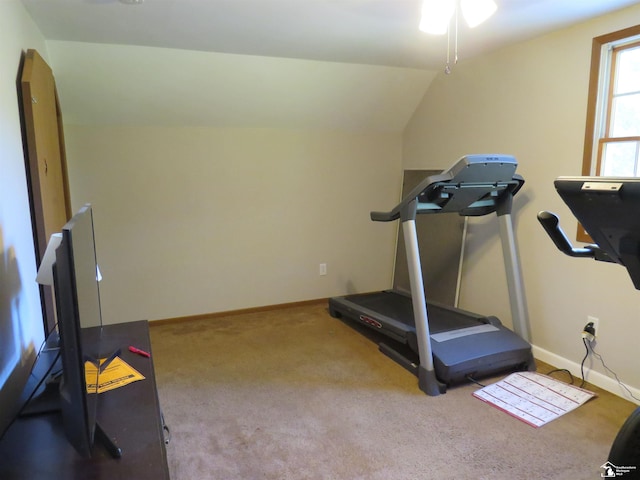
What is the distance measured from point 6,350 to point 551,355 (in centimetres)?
295

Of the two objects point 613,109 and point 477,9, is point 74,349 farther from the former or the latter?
point 613,109

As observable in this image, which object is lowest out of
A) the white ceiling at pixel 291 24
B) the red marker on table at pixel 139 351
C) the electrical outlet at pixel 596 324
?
the electrical outlet at pixel 596 324

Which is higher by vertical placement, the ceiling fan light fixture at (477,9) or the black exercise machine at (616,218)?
the ceiling fan light fixture at (477,9)

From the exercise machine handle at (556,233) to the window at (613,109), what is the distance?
103 cm

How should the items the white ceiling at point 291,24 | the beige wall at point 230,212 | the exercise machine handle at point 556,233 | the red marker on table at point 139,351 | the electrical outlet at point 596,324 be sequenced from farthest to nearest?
the beige wall at point 230,212 → the electrical outlet at point 596,324 → the white ceiling at point 291,24 → the red marker on table at point 139,351 → the exercise machine handle at point 556,233

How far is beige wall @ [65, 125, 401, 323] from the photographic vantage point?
335 cm

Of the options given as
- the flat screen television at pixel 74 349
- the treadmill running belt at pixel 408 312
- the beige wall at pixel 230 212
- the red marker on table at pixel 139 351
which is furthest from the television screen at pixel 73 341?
the beige wall at pixel 230 212

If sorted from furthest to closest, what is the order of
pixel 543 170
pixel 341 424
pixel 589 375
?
pixel 543 170
pixel 589 375
pixel 341 424

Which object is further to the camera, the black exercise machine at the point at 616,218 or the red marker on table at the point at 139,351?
the red marker on table at the point at 139,351

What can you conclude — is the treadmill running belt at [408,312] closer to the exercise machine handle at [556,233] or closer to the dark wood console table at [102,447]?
the exercise machine handle at [556,233]

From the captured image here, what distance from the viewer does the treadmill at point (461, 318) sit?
244cm

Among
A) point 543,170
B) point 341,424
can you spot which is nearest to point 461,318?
point 543,170

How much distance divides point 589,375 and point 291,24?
8.91 ft

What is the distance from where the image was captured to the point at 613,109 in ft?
8.05
